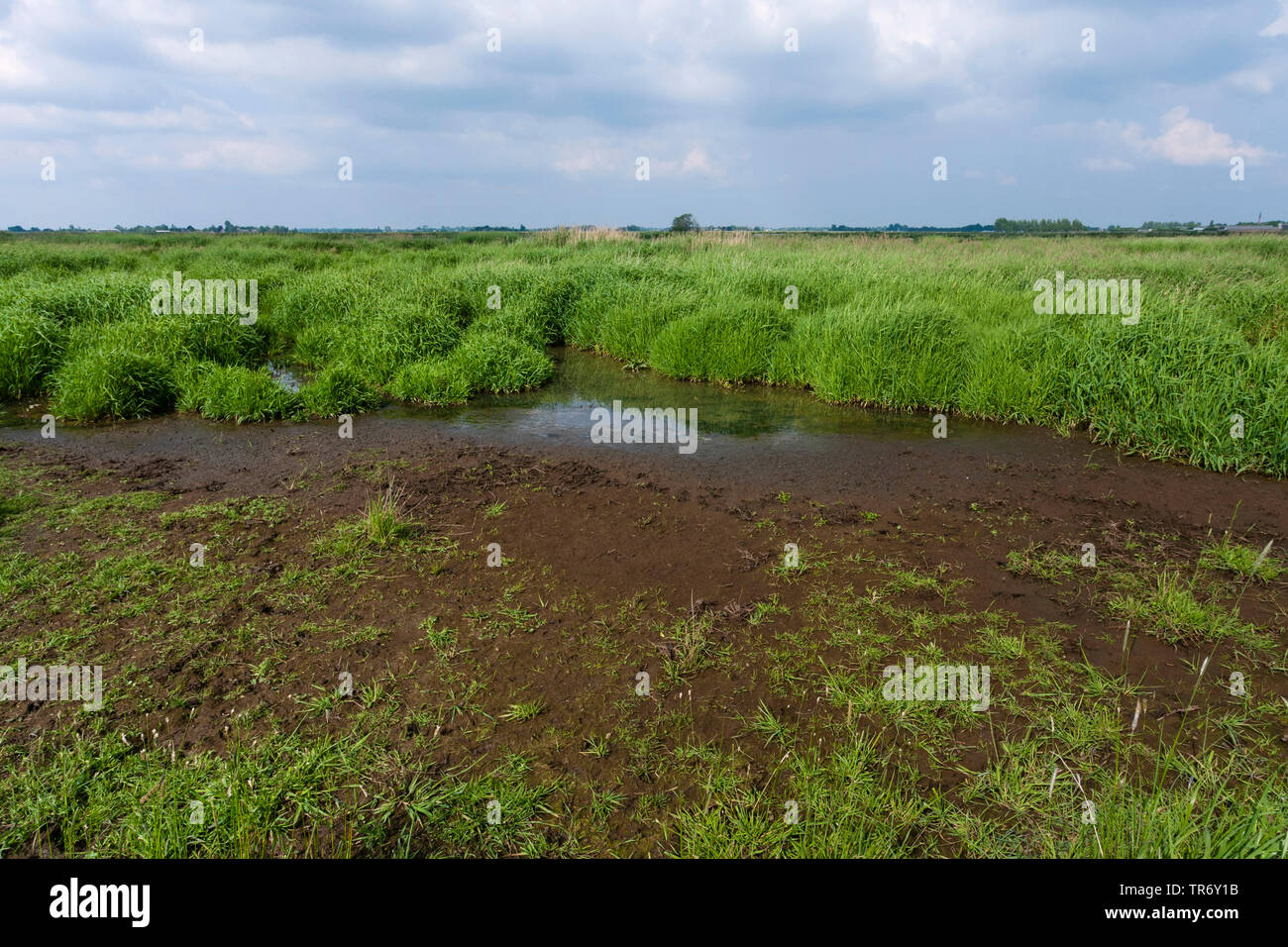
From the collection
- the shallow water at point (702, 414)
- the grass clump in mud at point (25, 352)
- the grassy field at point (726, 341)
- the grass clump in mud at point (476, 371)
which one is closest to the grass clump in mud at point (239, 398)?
the grassy field at point (726, 341)

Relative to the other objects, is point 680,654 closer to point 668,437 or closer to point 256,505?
point 256,505

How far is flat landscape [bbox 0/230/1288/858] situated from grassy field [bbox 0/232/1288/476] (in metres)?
0.08

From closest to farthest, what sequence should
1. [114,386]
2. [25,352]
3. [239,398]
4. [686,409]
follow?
[239,398], [114,386], [686,409], [25,352]

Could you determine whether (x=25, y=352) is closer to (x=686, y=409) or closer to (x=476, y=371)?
(x=476, y=371)

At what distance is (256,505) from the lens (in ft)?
19.4

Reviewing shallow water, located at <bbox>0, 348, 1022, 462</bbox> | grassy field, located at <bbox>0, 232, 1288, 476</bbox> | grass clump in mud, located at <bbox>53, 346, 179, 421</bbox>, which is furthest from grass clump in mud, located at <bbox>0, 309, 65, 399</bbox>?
grass clump in mud, located at <bbox>53, 346, 179, 421</bbox>

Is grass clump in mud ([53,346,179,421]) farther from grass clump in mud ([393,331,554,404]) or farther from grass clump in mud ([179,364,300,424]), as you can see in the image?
grass clump in mud ([393,331,554,404])

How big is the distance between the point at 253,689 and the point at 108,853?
41.2 inches

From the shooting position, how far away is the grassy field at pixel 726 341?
8.21 meters

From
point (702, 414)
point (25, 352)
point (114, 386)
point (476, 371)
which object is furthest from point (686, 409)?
point (25, 352)

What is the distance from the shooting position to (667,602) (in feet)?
14.5

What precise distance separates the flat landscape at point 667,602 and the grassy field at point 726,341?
8cm

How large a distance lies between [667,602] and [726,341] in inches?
343
